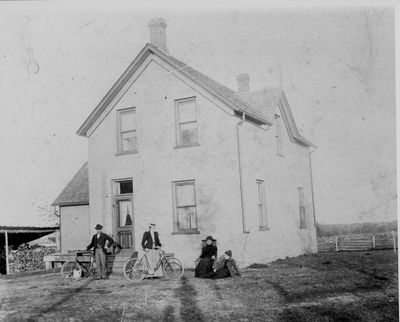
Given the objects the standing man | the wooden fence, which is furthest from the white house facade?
the wooden fence

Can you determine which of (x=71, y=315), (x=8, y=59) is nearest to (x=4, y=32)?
(x=8, y=59)

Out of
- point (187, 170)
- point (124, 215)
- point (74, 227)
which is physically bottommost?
point (74, 227)

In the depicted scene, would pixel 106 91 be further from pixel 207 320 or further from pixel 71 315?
pixel 207 320

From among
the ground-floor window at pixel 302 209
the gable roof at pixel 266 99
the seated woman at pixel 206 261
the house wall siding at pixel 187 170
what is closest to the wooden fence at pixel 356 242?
the ground-floor window at pixel 302 209

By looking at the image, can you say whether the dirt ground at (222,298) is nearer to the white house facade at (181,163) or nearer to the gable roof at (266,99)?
the white house facade at (181,163)

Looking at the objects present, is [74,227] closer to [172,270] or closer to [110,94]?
[110,94]

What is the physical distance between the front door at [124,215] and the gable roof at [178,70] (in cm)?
297

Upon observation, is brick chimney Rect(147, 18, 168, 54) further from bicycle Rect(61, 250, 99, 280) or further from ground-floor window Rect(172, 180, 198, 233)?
bicycle Rect(61, 250, 99, 280)

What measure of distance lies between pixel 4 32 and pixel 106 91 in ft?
20.6

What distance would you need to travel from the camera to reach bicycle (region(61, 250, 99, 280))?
15.1 m

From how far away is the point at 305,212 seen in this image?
74.3ft

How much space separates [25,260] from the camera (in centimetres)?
2416

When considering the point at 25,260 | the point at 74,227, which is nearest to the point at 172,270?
the point at 74,227

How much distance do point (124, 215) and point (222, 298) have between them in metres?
8.18
